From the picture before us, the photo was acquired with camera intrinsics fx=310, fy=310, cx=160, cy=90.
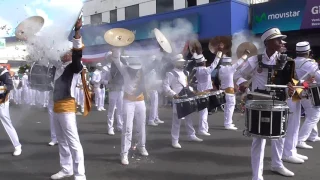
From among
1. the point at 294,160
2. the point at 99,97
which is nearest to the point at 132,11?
the point at 99,97

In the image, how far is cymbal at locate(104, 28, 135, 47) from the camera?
5.43 metres

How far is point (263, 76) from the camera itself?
15.1ft

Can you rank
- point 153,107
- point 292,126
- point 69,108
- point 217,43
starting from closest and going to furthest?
point 69,108
point 292,126
point 217,43
point 153,107

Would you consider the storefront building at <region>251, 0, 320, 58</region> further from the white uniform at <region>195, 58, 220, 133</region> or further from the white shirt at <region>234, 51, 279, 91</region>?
the white shirt at <region>234, 51, 279, 91</region>

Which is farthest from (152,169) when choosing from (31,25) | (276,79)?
(31,25)

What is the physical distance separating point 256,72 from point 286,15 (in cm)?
989

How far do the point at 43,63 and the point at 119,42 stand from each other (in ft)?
4.66

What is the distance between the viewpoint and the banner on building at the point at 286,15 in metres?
12.4

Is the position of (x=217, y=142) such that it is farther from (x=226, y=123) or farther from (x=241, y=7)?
(x=241, y=7)

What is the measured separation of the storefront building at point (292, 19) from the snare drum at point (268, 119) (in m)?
8.44

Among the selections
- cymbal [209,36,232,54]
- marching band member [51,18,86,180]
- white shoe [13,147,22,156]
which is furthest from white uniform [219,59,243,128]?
white shoe [13,147,22,156]

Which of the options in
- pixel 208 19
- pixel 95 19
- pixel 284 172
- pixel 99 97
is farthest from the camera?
pixel 99 97

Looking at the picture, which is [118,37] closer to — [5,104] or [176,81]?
[176,81]

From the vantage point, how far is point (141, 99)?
5.81m
